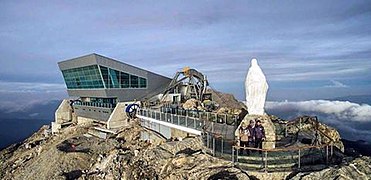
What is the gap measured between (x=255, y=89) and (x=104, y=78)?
3193 centimetres

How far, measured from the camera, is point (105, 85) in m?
46.6

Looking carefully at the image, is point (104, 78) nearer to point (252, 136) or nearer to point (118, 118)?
point (118, 118)

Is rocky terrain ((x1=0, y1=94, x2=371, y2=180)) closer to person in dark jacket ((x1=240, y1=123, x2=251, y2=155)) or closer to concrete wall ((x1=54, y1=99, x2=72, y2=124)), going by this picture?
person in dark jacket ((x1=240, y1=123, x2=251, y2=155))

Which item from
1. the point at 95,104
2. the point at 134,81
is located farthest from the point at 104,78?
the point at 134,81

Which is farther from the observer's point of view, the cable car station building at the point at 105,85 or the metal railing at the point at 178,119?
the cable car station building at the point at 105,85

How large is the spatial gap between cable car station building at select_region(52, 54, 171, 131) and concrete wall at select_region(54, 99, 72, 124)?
88 cm

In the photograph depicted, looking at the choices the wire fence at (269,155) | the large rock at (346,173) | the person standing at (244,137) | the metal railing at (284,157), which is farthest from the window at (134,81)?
the large rock at (346,173)

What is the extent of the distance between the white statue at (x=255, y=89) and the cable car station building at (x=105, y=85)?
2678cm

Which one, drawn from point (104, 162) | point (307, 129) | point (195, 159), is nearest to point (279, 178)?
point (195, 159)

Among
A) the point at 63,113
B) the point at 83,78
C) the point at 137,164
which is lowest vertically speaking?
the point at 137,164

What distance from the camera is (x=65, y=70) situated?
181 feet

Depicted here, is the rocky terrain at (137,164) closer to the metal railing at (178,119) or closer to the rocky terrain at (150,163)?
the rocky terrain at (150,163)

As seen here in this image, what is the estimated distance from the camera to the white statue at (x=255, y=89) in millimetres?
18172

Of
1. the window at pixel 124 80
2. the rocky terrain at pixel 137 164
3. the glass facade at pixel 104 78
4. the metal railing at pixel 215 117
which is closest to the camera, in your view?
the rocky terrain at pixel 137 164
